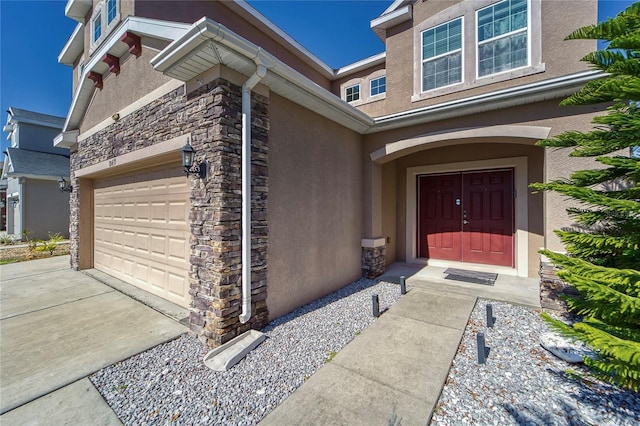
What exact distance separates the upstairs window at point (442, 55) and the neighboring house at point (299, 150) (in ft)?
0.09

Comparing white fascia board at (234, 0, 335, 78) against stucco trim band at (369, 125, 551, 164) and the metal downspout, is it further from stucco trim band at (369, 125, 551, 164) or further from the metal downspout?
the metal downspout

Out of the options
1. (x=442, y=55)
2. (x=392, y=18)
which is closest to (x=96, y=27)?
(x=392, y=18)

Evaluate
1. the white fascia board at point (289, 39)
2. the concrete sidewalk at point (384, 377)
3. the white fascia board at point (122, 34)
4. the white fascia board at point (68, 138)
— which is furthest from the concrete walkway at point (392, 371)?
the white fascia board at point (68, 138)

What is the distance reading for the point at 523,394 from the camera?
2430mm

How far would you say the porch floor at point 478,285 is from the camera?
15.4ft

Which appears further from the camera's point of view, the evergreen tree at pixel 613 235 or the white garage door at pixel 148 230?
the white garage door at pixel 148 230

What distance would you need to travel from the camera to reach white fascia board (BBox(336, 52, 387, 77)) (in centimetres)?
791

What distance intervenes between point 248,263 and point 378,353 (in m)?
1.98

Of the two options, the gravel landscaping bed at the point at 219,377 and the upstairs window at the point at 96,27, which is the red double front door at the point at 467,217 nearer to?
the gravel landscaping bed at the point at 219,377

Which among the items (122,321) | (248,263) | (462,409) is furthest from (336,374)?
(122,321)

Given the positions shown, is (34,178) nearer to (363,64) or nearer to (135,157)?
(135,157)

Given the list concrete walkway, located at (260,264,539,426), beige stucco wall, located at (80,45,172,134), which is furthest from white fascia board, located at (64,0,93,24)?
concrete walkway, located at (260,264,539,426)

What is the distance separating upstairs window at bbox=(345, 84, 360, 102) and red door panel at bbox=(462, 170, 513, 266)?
4310 millimetres

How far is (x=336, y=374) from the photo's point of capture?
8.98 ft
